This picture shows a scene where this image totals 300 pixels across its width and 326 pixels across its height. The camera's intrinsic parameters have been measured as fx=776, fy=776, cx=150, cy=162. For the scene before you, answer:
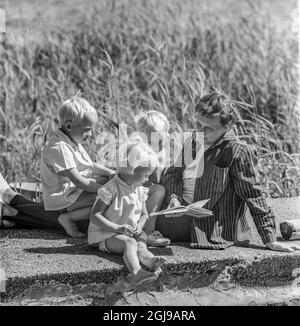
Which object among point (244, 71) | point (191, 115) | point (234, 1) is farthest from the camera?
point (234, 1)

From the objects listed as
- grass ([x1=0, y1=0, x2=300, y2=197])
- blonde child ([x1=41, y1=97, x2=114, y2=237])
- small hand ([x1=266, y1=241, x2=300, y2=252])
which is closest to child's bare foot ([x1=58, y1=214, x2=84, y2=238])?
blonde child ([x1=41, y1=97, x2=114, y2=237])

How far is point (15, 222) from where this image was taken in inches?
188

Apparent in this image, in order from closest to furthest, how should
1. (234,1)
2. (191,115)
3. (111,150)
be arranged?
1. (111,150)
2. (191,115)
3. (234,1)

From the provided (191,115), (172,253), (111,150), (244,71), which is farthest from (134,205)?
(244,71)

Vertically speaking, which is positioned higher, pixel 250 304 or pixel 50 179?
pixel 50 179

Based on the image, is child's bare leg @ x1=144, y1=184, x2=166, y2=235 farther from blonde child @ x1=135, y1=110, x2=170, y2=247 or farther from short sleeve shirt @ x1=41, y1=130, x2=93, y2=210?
short sleeve shirt @ x1=41, y1=130, x2=93, y2=210

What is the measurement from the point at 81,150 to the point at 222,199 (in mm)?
896

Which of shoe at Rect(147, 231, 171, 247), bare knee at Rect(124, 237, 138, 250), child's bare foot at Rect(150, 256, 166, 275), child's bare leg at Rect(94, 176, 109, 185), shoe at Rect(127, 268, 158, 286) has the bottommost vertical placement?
shoe at Rect(127, 268, 158, 286)

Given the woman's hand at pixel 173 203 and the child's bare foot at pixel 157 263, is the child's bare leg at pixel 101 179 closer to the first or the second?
the woman's hand at pixel 173 203

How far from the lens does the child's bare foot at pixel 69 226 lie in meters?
4.52

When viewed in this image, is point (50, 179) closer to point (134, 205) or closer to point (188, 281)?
point (134, 205)

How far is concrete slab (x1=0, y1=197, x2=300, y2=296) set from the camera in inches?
153

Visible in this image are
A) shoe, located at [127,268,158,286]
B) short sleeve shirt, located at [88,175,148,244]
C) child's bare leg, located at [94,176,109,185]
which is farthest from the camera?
child's bare leg, located at [94,176,109,185]

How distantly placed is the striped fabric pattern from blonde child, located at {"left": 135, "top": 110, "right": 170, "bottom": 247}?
14cm
